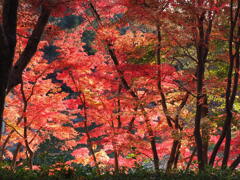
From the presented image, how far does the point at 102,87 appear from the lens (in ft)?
28.1

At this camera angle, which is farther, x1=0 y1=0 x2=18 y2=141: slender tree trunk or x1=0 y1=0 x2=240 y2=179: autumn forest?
x1=0 y1=0 x2=240 y2=179: autumn forest

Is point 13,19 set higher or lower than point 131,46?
lower

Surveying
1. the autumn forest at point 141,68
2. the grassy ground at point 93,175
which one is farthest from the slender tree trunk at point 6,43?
the grassy ground at point 93,175

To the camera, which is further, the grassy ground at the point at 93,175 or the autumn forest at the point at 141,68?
the autumn forest at the point at 141,68

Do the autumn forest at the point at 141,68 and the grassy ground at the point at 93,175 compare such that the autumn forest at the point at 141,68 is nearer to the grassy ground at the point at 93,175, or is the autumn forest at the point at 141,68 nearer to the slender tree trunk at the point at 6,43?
the slender tree trunk at the point at 6,43

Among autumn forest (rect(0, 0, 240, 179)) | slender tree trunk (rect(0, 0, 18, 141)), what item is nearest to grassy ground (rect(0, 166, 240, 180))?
autumn forest (rect(0, 0, 240, 179))

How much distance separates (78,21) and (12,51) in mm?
22045

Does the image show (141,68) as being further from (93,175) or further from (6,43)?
(6,43)

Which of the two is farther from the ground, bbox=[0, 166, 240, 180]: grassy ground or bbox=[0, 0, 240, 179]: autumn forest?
bbox=[0, 0, 240, 179]: autumn forest

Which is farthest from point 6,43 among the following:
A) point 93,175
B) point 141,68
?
point 141,68

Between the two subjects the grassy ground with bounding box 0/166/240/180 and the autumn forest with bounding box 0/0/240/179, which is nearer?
the grassy ground with bounding box 0/166/240/180

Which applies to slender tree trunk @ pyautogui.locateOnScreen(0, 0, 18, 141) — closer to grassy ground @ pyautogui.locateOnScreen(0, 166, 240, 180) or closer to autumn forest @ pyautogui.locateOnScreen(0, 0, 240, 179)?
autumn forest @ pyautogui.locateOnScreen(0, 0, 240, 179)

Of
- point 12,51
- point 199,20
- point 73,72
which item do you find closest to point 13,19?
point 12,51

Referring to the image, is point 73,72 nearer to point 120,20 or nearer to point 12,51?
point 120,20
